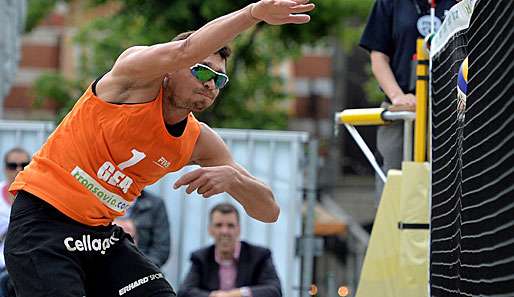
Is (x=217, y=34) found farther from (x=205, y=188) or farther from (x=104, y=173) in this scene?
(x=104, y=173)

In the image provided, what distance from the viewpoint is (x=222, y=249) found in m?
9.17

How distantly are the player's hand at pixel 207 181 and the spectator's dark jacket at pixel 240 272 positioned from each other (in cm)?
375

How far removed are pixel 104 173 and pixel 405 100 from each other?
2254 millimetres

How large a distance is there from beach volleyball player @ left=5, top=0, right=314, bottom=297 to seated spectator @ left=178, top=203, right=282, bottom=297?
373 cm

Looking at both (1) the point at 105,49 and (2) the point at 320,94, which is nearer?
(1) the point at 105,49

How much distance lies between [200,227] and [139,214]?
82 centimetres

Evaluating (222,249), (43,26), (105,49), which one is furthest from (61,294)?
(43,26)

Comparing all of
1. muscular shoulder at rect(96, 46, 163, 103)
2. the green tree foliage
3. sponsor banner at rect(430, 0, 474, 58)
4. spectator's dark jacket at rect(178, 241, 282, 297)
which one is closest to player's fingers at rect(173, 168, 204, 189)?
muscular shoulder at rect(96, 46, 163, 103)

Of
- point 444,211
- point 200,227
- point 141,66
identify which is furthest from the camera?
point 200,227

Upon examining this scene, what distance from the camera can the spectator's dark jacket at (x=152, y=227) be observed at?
991 cm

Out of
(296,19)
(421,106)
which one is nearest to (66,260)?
(296,19)

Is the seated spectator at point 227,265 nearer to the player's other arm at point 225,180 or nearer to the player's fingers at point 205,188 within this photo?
the player's other arm at point 225,180

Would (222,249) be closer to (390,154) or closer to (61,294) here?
(390,154)

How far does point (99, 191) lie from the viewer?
5148mm
